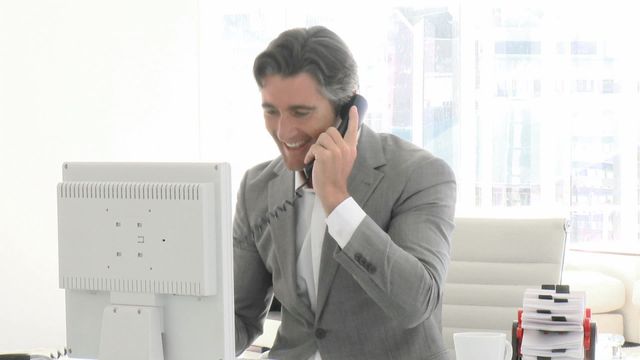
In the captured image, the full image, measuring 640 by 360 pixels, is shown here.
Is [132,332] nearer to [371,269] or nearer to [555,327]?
[371,269]

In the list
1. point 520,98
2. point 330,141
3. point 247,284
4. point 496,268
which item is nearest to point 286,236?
point 247,284

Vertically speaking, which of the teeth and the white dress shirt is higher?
the teeth

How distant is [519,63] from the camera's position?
6.30 metres

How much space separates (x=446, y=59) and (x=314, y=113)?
460cm

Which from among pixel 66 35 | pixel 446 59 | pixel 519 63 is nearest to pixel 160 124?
pixel 66 35

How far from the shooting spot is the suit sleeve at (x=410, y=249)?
185 cm

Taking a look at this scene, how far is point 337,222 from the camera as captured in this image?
1868 millimetres

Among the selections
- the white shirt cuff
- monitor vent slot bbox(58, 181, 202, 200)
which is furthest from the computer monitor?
the white shirt cuff

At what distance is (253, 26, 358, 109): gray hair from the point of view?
2016 mm

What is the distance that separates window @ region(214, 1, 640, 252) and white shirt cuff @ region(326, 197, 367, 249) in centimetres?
424

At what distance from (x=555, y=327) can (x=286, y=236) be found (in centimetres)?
60

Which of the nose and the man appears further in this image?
the nose

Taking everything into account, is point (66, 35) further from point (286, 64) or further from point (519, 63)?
point (286, 64)

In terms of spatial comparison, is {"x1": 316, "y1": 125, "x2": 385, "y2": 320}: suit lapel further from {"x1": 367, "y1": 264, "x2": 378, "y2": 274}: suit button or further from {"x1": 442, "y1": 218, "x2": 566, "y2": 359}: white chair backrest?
{"x1": 442, "y1": 218, "x2": 566, "y2": 359}: white chair backrest
